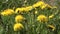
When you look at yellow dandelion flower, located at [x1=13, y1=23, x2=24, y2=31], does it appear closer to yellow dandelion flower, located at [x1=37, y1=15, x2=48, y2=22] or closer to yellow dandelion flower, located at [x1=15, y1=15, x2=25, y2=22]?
yellow dandelion flower, located at [x1=15, y1=15, x2=25, y2=22]

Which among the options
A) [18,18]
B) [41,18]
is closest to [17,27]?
[18,18]

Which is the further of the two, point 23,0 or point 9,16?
point 23,0

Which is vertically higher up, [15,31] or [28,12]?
[28,12]

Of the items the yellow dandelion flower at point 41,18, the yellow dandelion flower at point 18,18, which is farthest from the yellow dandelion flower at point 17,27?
the yellow dandelion flower at point 41,18

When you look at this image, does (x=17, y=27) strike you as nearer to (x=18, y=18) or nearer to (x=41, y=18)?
(x=18, y=18)

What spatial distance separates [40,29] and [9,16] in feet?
0.93

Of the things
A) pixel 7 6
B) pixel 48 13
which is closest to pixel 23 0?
pixel 7 6

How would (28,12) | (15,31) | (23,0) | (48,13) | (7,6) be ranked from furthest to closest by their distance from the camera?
(23,0) → (7,6) → (48,13) → (28,12) → (15,31)

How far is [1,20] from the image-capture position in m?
2.38

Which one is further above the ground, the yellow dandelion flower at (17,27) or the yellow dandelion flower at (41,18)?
the yellow dandelion flower at (41,18)

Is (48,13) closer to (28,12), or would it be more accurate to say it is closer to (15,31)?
(28,12)

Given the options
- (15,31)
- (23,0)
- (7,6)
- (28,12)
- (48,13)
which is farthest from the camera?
(23,0)

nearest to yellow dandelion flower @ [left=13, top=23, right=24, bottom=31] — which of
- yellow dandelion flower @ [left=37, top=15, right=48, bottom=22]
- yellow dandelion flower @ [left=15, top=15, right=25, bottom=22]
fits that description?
yellow dandelion flower @ [left=15, top=15, right=25, bottom=22]

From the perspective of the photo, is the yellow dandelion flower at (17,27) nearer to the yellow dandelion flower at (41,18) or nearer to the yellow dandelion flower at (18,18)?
the yellow dandelion flower at (18,18)
